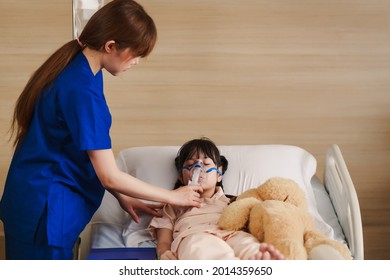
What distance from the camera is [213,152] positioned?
2471mm

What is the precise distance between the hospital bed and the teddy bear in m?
0.19

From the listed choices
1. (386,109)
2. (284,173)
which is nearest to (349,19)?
(386,109)

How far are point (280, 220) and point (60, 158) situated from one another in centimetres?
68

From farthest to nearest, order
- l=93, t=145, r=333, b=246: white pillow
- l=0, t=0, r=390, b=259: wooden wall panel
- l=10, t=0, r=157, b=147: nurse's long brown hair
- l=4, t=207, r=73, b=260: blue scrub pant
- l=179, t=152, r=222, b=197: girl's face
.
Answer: l=0, t=0, r=390, b=259: wooden wall panel < l=93, t=145, r=333, b=246: white pillow < l=179, t=152, r=222, b=197: girl's face < l=4, t=207, r=73, b=260: blue scrub pant < l=10, t=0, r=157, b=147: nurse's long brown hair

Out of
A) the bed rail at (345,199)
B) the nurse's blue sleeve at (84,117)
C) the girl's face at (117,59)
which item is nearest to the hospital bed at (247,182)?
the bed rail at (345,199)

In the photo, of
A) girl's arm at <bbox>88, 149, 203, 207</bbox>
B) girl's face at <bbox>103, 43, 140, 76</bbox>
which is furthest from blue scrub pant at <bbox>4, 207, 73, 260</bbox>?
girl's face at <bbox>103, 43, 140, 76</bbox>

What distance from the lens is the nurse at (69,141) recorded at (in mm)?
1950

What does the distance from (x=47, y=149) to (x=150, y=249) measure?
490 millimetres

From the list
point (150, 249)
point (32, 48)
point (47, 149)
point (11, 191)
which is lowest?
point (150, 249)

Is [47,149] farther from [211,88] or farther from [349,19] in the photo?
[349,19]

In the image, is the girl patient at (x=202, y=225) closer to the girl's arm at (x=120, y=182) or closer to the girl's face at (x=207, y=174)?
the girl's face at (x=207, y=174)

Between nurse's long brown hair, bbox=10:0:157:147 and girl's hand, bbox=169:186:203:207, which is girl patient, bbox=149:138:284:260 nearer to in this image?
girl's hand, bbox=169:186:203:207

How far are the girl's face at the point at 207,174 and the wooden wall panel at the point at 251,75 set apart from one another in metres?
0.83

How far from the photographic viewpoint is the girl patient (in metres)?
2.01
